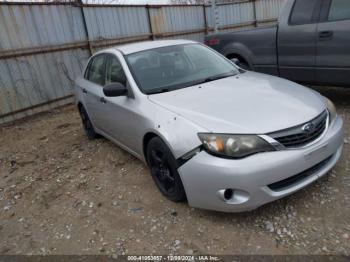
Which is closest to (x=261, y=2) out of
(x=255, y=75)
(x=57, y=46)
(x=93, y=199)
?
(x=57, y=46)

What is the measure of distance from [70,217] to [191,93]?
5.84 ft

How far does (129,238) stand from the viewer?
2.89 m

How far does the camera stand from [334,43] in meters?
4.59

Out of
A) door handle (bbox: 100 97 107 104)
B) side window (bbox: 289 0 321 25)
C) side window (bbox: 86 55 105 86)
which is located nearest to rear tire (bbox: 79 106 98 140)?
side window (bbox: 86 55 105 86)

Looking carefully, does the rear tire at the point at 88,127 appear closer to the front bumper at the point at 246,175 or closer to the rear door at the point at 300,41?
the front bumper at the point at 246,175

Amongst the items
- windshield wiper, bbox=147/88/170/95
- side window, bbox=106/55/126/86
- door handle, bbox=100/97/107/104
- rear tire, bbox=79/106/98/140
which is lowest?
rear tire, bbox=79/106/98/140

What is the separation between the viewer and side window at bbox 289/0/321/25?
16.1 feet

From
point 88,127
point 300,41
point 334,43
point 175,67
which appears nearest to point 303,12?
point 300,41

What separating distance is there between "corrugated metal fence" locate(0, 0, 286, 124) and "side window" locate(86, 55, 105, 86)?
9.57 feet

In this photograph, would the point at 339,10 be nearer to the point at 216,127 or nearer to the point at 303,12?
the point at 303,12

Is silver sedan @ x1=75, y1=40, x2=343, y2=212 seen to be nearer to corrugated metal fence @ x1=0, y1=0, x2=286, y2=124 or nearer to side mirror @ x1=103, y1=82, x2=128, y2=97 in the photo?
side mirror @ x1=103, y1=82, x2=128, y2=97

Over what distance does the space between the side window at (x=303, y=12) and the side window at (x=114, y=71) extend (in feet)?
9.55

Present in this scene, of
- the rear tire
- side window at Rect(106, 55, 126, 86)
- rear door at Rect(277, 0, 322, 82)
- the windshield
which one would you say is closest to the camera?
the windshield

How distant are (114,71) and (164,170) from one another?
1583 mm
